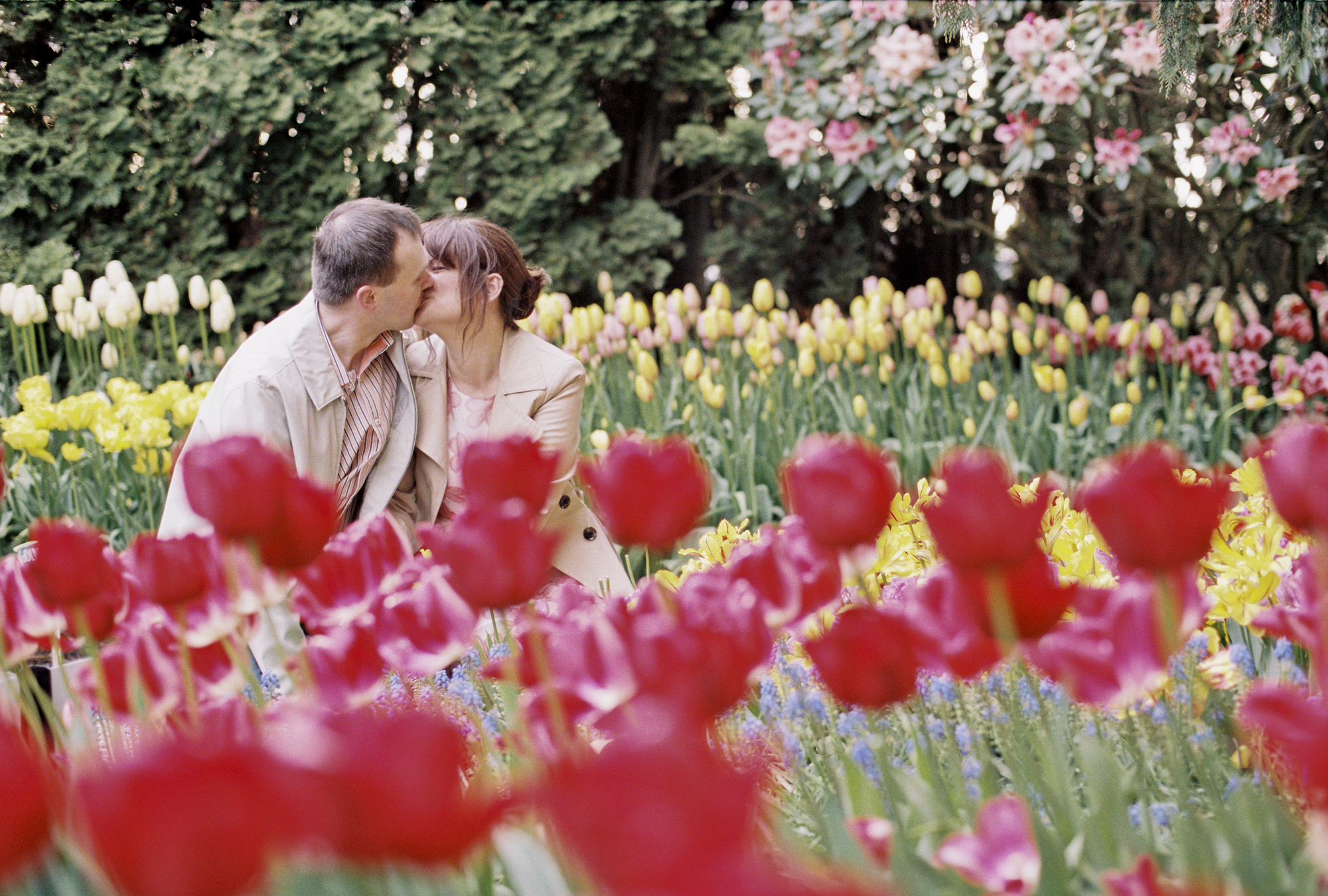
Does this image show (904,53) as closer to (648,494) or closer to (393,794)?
(648,494)

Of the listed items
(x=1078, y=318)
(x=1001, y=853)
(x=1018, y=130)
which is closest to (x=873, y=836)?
(x=1001, y=853)

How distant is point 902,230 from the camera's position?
6934 mm

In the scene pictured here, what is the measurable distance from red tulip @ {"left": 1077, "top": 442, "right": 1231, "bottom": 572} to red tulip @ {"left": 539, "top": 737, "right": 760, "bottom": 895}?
354 mm

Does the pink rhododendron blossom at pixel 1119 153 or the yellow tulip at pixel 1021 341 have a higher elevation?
the pink rhododendron blossom at pixel 1119 153

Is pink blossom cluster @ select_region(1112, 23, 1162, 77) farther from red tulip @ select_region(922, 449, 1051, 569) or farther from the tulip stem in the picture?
the tulip stem

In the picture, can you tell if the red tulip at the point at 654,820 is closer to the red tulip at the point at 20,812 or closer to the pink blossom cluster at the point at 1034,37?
the red tulip at the point at 20,812

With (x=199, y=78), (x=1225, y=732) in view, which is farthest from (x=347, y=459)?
(x=199, y=78)

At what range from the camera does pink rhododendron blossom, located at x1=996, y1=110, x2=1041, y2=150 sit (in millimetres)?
4664

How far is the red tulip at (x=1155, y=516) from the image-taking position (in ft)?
2.11

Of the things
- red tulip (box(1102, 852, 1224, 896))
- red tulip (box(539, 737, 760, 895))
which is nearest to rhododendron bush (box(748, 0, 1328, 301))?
red tulip (box(1102, 852, 1224, 896))

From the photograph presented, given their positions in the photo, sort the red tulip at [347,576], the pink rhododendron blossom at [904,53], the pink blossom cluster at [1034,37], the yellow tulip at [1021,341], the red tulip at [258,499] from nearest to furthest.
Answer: the red tulip at [258,499] < the red tulip at [347,576] < the yellow tulip at [1021,341] < the pink blossom cluster at [1034,37] < the pink rhododendron blossom at [904,53]

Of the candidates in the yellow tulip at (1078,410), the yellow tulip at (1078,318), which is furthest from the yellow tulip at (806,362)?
the yellow tulip at (1078,318)

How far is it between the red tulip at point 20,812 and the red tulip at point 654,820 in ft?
0.77

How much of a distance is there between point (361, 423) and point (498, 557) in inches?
80.2
